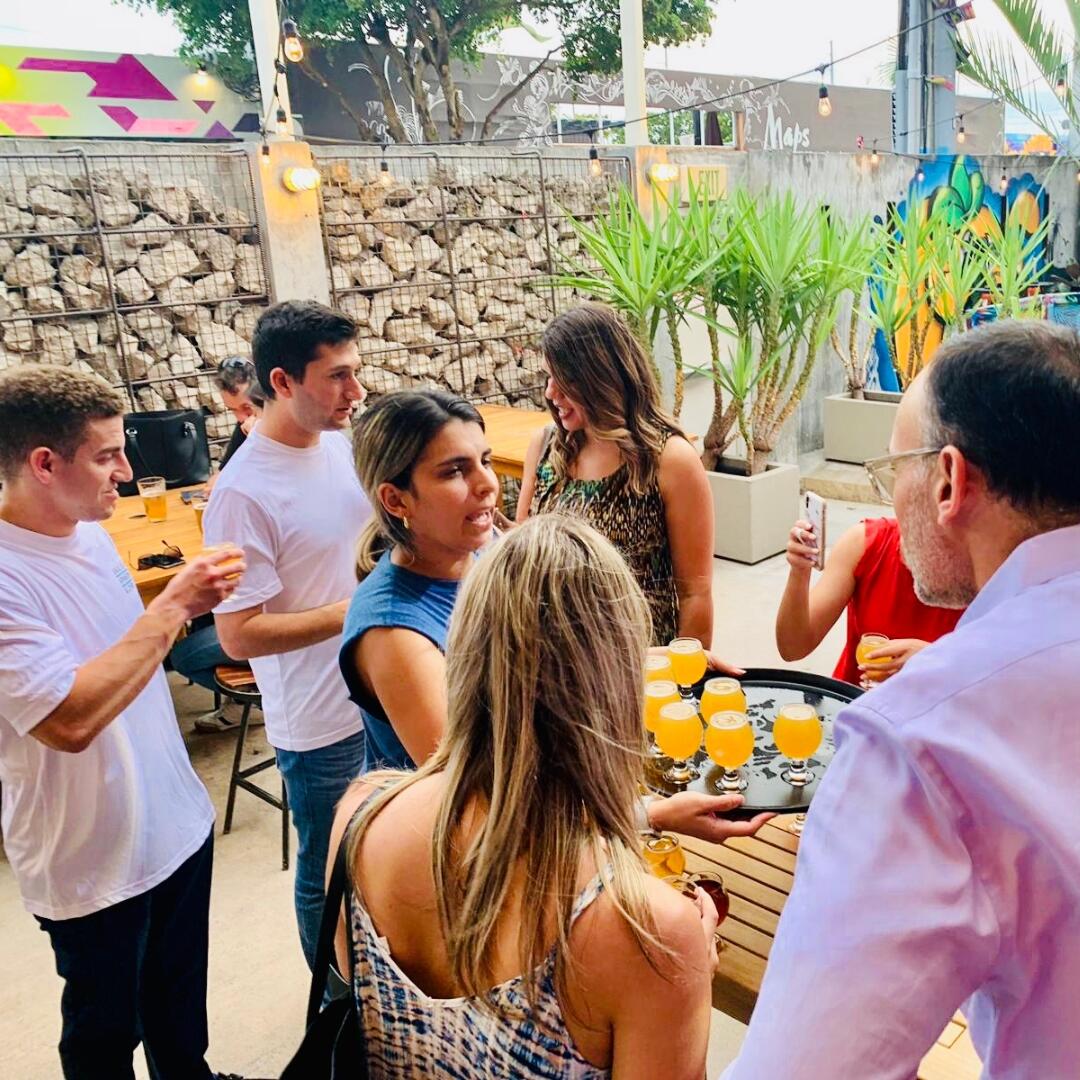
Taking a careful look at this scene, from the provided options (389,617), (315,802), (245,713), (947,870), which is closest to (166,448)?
(245,713)

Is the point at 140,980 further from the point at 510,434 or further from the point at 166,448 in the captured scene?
the point at 510,434

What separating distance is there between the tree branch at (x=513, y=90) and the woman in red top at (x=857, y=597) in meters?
13.3

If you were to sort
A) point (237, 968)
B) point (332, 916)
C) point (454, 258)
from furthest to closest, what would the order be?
point (454, 258) → point (237, 968) → point (332, 916)

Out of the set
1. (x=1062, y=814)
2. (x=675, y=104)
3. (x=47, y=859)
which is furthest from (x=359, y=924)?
(x=675, y=104)

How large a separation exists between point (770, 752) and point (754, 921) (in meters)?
0.38

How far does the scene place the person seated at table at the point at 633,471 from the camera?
7.70 ft

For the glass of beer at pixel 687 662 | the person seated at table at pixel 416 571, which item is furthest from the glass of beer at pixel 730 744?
the glass of beer at pixel 687 662

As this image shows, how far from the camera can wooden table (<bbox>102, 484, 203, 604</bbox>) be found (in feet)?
10.5

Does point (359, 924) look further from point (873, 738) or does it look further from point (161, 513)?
point (161, 513)

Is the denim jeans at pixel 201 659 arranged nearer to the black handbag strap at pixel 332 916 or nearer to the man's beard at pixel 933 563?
the black handbag strap at pixel 332 916

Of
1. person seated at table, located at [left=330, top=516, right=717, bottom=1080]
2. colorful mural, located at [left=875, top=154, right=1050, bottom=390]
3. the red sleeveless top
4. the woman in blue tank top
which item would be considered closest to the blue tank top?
the woman in blue tank top

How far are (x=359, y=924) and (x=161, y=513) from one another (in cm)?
325

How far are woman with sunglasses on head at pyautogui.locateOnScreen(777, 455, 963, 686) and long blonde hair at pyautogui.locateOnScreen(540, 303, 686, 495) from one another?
480mm

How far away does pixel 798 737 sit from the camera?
1.70 metres
